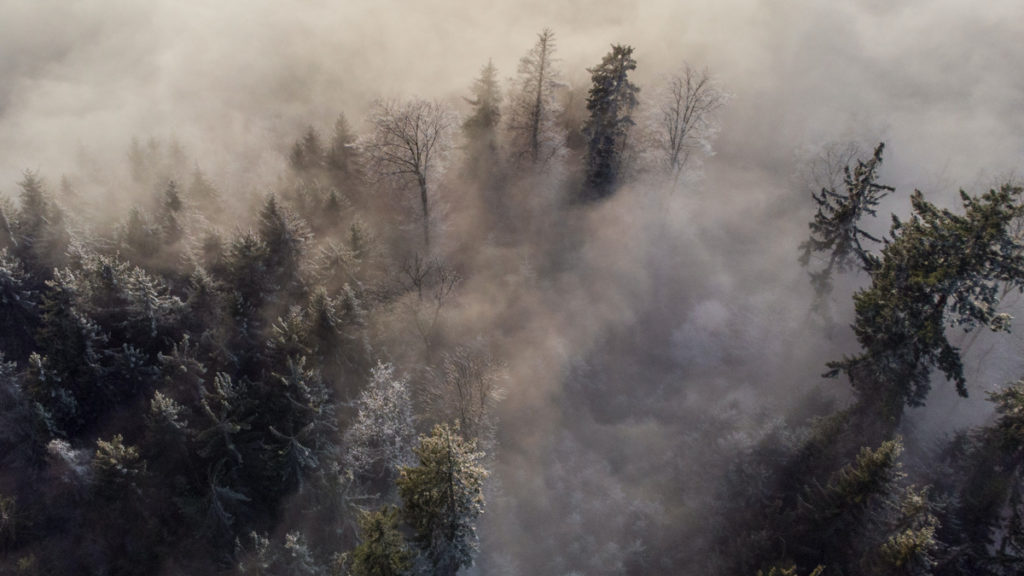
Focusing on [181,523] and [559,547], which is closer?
[181,523]

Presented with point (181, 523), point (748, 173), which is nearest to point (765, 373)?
point (748, 173)

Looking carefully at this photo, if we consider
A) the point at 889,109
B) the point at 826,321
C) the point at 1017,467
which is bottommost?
the point at 1017,467

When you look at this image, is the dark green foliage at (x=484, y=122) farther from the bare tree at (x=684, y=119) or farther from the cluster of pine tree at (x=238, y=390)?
the bare tree at (x=684, y=119)

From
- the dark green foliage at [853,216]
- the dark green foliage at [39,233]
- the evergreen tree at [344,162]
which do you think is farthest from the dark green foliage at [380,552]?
the evergreen tree at [344,162]

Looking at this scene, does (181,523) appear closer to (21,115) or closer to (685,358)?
(685,358)

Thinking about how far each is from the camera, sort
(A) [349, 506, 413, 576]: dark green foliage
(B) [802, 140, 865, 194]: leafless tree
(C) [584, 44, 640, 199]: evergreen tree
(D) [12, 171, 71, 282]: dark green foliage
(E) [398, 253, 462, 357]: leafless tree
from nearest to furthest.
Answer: (A) [349, 506, 413, 576]: dark green foliage, (D) [12, 171, 71, 282]: dark green foliage, (E) [398, 253, 462, 357]: leafless tree, (C) [584, 44, 640, 199]: evergreen tree, (B) [802, 140, 865, 194]: leafless tree

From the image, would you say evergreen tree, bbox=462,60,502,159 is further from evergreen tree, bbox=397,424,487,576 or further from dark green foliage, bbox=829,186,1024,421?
evergreen tree, bbox=397,424,487,576

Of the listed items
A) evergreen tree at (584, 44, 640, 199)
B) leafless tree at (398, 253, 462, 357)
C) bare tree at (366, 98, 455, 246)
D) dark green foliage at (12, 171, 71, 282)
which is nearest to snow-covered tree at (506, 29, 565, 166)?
evergreen tree at (584, 44, 640, 199)
